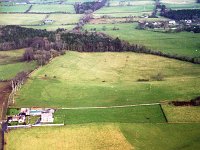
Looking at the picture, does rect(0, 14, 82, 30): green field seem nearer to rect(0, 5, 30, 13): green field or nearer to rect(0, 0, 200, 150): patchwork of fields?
rect(0, 5, 30, 13): green field

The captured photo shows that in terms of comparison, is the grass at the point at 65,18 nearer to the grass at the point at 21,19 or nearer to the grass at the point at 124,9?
the grass at the point at 21,19

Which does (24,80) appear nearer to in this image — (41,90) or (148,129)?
(41,90)

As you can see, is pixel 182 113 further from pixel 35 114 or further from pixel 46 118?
pixel 35 114

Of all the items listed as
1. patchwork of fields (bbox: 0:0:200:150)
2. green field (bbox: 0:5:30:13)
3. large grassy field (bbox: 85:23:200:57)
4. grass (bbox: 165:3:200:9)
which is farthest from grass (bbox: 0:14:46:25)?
grass (bbox: 165:3:200:9)

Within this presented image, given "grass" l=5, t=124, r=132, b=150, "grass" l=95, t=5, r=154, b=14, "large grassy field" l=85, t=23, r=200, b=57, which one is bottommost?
"grass" l=5, t=124, r=132, b=150

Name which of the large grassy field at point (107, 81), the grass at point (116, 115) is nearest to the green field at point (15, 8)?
the large grassy field at point (107, 81)

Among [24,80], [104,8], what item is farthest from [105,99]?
[104,8]
